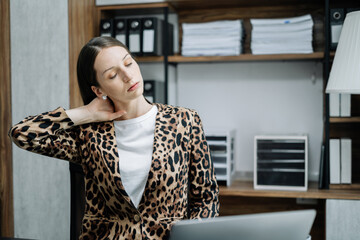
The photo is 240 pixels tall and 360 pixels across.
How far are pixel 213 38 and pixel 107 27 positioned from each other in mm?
647

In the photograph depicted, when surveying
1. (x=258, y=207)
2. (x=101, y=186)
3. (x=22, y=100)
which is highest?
(x=22, y=100)

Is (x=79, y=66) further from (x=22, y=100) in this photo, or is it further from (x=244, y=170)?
(x=244, y=170)

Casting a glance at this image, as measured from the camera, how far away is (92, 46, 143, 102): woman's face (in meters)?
1.40

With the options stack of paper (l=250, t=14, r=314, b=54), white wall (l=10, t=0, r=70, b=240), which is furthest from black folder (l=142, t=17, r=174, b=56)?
stack of paper (l=250, t=14, r=314, b=54)

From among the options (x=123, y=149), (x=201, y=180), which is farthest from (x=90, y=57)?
(x=201, y=180)

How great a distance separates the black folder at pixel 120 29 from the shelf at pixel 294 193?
41.8 inches

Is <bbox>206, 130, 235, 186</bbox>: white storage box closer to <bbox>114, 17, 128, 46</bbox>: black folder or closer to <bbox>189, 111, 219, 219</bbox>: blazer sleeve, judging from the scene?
<bbox>114, 17, 128, 46</bbox>: black folder

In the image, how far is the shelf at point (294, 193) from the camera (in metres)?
2.22

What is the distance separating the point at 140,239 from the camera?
A: 4.59 feet

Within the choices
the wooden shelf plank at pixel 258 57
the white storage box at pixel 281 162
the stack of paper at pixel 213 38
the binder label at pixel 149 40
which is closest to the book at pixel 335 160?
the white storage box at pixel 281 162

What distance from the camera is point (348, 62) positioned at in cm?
182

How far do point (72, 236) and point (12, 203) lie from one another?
114cm

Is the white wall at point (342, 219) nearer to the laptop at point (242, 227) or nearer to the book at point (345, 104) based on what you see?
the book at point (345, 104)

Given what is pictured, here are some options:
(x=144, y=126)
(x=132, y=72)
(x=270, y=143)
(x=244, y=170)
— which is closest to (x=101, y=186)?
(x=144, y=126)
